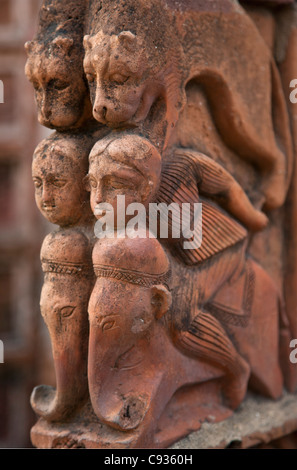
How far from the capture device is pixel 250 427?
1.61 meters


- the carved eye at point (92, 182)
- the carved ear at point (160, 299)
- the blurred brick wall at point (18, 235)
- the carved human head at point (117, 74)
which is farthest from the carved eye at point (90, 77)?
the blurred brick wall at point (18, 235)

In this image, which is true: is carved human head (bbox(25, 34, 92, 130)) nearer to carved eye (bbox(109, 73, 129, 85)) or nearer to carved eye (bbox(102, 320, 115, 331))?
carved eye (bbox(109, 73, 129, 85))

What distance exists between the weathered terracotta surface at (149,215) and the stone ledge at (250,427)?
32mm

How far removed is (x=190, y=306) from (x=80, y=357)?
298 millimetres

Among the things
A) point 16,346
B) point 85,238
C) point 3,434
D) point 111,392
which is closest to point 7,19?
point 16,346

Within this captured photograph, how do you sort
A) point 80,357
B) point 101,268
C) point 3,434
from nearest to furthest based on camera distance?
point 101,268
point 80,357
point 3,434

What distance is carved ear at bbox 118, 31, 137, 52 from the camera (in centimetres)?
130

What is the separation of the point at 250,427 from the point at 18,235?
2.45 metres

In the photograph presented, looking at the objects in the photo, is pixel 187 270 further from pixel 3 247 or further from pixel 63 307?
pixel 3 247

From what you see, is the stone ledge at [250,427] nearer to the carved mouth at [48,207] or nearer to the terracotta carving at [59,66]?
the carved mouth at [48,207]

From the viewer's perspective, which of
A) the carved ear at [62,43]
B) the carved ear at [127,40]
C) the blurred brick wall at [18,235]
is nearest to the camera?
the carved ear at [127,40]

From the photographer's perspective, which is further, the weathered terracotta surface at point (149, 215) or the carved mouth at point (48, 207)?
the carved mouth at point (48, 207)

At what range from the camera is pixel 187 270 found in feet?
4.85

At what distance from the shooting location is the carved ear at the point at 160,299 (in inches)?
53.5
